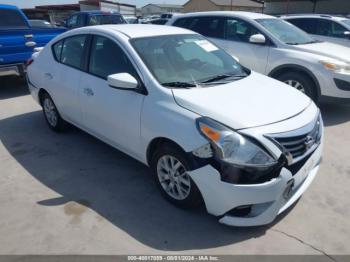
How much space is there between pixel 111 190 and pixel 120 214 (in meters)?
0.47

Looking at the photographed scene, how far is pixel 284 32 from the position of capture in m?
6.37

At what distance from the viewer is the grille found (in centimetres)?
265

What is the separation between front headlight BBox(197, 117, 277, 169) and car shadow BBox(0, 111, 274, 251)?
0.73 m

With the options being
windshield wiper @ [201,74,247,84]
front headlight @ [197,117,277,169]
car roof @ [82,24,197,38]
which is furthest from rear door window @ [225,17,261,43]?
front headlight @ [197,117,277,169]

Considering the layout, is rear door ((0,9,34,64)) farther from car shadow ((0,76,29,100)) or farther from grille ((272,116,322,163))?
grille ((272,116,322,163))

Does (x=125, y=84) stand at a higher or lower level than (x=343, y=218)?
higher

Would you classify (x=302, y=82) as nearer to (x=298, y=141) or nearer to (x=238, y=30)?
(x=238, y=30)

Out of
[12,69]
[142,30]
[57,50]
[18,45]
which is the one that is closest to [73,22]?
[18,45]

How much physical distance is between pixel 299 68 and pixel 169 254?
4359 mm

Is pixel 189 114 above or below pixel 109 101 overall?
above

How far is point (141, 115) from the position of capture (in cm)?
322

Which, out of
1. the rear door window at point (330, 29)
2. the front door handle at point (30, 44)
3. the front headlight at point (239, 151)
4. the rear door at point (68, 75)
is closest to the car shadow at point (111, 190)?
the rear door at point (68, 75)

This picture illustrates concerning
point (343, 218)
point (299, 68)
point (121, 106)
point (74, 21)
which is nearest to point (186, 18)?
point (299, 68)

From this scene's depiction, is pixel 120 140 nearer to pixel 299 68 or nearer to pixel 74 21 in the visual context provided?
pixel 299 68
